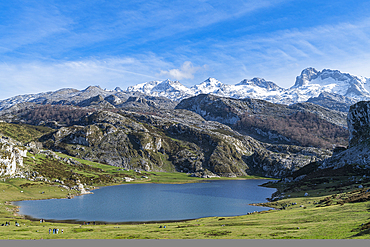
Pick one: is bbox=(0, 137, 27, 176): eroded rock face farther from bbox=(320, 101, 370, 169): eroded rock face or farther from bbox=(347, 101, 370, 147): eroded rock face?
bbox=(347, 101, 370, 147): eroded rock face

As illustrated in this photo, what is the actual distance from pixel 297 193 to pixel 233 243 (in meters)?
107

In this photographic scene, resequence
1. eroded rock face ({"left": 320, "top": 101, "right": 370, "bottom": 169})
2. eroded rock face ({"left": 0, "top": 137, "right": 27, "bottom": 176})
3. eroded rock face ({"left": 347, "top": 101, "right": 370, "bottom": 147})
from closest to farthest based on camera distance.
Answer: eroded rock face ({"left": 320, "top": 101, "right": 370, "bottom": 169}), eroded rock face ({"left": 0, "top": 137, "right": 27, "bottom": 176}), eroded rock face ({"left": 347, "top": 101, "right": 370, "bottom": 147})

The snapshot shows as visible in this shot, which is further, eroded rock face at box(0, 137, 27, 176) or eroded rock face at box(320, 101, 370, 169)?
eroded rock face at box(0, 137, 27, 176)

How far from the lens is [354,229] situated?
35.8m

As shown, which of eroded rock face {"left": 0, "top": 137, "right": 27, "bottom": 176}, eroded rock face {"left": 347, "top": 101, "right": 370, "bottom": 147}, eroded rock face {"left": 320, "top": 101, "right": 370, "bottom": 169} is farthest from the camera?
eroded rock face {"left": 347, "top": 101, "right": 370, "bottom": 147}

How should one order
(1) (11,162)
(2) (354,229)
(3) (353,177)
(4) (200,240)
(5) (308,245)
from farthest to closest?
(1) (11,162), (3) (353,177), (4) (200,240), (2) (354,229), (5) (308,245)

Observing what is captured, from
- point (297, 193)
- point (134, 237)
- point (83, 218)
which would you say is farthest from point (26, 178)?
point (297, 193)

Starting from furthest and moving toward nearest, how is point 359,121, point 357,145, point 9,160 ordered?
point 359,121, point 9,160, point 357,145

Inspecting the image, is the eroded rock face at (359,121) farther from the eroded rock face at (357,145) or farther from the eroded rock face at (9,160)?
the eroded rock face at (9,160)

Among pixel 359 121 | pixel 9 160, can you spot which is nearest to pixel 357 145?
pixel 359 121

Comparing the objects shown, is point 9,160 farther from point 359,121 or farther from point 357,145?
point 359,121

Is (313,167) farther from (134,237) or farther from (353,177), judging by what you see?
(134,237)

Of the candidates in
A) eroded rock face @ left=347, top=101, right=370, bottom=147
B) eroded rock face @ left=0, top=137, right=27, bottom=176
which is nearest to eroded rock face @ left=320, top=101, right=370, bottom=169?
eroded rock face @ left=347, top=101, right=370, bottom=147

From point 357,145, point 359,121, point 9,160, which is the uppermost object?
point 359,121
